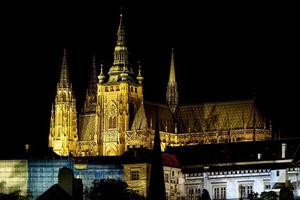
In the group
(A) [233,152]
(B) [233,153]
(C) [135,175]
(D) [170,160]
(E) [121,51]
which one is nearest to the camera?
(C) [135,175]

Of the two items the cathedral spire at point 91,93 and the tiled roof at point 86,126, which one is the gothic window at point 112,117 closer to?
the tiled roof at point 86,126

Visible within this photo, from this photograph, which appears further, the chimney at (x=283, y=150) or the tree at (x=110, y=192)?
the chimney at (x=283, y=150)

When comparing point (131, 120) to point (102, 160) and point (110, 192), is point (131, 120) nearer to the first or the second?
point (102, 160)

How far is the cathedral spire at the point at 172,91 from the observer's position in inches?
6555

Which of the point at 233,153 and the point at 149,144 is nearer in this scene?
the point at 233,153

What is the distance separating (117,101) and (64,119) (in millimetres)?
9298

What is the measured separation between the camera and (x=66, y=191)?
178 feet

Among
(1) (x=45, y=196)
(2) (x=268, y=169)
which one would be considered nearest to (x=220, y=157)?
(2) (x=268, y=169)

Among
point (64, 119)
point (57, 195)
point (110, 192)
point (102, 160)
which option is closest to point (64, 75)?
point (64, 119)

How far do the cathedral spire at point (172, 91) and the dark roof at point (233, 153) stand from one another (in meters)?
20.5

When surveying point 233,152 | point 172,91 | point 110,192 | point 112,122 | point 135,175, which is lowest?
point 110,192

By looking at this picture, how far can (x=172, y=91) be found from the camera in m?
169

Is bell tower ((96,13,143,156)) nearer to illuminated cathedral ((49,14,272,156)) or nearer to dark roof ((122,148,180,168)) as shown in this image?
illuminated cathedral ((49,14,272,156))

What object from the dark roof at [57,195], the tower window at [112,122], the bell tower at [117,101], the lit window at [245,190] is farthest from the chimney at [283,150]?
the dark roof at [57,195]
